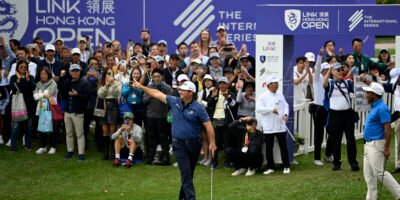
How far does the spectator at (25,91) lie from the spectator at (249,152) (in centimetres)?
491

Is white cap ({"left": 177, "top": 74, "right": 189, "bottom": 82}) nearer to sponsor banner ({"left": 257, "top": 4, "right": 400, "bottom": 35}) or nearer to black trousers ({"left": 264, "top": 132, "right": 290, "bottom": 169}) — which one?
black trousers ({"left": 264, "top": 132, "right": 290, "bottom": 169})

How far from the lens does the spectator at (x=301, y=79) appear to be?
59.8 ft

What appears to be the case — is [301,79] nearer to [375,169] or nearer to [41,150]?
[375,169]

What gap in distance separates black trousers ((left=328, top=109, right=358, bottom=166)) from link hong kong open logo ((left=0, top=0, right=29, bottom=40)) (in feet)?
33.6

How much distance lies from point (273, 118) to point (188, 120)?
3505 millimetres

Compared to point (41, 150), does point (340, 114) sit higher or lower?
higher

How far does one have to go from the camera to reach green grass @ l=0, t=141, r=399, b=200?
14461mm

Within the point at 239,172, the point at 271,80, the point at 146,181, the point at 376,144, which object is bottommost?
the point at 146,181

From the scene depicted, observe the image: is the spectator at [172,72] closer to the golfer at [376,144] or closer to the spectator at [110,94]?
the spectator at [110,94]

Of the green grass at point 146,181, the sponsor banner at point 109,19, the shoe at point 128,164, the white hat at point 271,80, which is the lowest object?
the green grass at point 146,181

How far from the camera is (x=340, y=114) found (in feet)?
52.3

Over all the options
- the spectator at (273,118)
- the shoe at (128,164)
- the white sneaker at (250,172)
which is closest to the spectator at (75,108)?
the shoe at (128,164)

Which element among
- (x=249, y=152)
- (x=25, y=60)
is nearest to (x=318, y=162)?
(x=249, y=152)

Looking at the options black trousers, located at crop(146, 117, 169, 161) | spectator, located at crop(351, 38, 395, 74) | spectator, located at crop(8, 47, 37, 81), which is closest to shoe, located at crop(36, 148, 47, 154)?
spectator, located at crop(8, 47, 37, 81)
